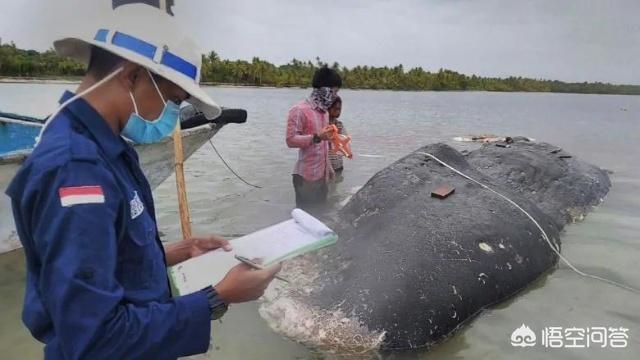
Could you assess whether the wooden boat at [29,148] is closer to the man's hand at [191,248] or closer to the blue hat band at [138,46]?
the man's hand at [191,248]

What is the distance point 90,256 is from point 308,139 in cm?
476

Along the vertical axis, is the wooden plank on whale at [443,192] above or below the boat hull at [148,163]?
above

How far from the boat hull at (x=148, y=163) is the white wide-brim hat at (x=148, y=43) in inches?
180

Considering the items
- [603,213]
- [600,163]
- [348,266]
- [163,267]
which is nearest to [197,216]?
[348,266]

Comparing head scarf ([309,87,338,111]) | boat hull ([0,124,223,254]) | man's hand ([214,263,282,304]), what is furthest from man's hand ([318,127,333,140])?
man's hand ([214,263,282,304])

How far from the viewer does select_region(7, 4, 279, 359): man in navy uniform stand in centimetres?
132

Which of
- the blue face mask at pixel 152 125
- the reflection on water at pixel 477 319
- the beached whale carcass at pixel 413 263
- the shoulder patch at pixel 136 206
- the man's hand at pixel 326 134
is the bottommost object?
the reflection on water at pixel 477 319

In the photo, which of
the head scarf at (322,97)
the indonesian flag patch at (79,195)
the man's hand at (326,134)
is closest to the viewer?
the indonesian flag patch at (79,195)

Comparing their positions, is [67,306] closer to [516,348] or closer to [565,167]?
[516,348]

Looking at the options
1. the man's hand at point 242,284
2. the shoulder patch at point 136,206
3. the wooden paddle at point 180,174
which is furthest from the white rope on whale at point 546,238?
the shoulder patch at point 136,206

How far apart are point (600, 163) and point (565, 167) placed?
9011 mm

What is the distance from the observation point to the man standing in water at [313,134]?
20.0ft

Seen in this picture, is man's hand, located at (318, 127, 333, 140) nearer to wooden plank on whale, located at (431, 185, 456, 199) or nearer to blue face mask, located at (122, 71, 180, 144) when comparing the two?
wooden plank on whale, located at (431, 185, 456, 199)

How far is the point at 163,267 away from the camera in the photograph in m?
1.72
